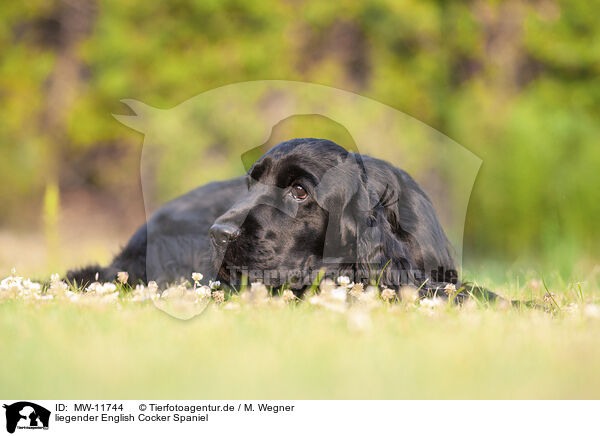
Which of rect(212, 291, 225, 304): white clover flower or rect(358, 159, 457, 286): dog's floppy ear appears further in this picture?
rect(358, 159, 457, 286): dog's floppy ear

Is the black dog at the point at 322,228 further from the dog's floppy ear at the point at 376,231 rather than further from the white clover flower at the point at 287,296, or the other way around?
the white clover flower at the point at 287,296

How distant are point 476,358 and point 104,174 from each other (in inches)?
374

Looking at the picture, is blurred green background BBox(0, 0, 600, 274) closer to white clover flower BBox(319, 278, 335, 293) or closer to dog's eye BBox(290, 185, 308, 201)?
dog's eye BBox(290, 185, 308, 201)

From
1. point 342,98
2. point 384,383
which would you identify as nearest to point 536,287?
point 384,383

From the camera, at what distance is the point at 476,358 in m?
1.69

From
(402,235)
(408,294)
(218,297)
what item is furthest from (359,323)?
(402,235)

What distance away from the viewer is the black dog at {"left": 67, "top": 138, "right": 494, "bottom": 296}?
2.88m

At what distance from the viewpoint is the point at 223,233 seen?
2.78 metres

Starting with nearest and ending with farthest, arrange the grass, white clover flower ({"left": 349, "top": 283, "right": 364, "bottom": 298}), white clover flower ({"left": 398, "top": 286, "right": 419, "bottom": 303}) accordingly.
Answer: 1. the grass
2. white clover flower ({"left": 398, "top": 286, "right": 419, "bottom": 303})
3. white clover flower ({"left": 349, "top": 283, "right": 364, "bottom": 298})

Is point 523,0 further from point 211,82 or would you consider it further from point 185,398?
point 185,398

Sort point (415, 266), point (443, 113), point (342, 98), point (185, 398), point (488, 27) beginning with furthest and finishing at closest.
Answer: point (488, 27) < point (443, 113) < point (342, 98) < point (415, 266) < point (185, 398)
